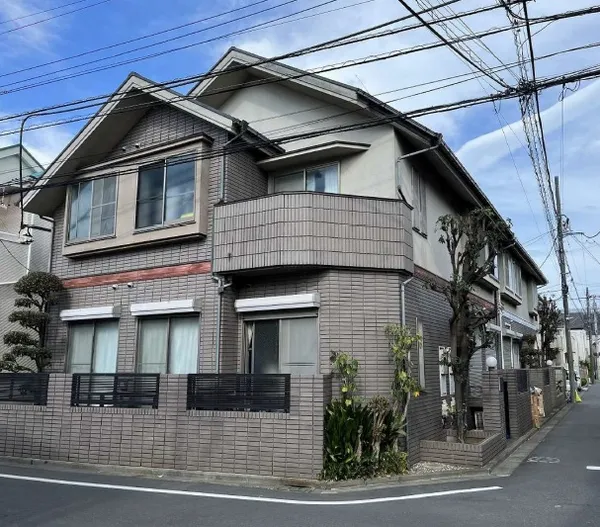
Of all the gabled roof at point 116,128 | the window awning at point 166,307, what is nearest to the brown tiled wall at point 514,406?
the window awning at point 166,307

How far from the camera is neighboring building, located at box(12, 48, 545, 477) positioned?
948cm

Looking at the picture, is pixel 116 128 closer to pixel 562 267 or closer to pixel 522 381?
pixel 522 381

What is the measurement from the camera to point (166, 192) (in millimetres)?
12344

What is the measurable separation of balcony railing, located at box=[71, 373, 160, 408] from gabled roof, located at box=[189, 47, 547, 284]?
5705 mm

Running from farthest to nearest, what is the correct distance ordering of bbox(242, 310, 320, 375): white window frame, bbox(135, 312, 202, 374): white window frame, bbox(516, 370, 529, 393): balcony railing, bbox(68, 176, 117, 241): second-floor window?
bbox(516, 370, 529, 393): balcony railing → bbox(68, 176, 117, 241): second-floor window → bbox(135, 312, 202, 374): white window frame → bbox(242, 310, 320, 375): white window frame

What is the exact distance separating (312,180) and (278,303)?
134 inches

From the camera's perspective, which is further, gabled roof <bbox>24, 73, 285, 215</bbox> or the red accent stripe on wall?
gabled roof <bbox>24, 73, 285, 215</bbox>

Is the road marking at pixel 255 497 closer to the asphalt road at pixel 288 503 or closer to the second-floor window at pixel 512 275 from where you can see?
the asphalt road at pixel 288 503

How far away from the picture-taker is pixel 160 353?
11.9 m

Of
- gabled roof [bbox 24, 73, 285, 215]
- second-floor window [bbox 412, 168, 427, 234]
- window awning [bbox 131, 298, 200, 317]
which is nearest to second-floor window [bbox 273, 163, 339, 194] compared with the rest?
gabled roof [bbox 24, 73, 285, 215]

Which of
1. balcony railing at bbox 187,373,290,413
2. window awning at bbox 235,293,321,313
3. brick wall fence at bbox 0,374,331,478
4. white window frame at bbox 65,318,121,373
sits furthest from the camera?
white window frame at bbox 65,318,121,373

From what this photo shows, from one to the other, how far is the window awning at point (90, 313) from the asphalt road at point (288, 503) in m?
3.84

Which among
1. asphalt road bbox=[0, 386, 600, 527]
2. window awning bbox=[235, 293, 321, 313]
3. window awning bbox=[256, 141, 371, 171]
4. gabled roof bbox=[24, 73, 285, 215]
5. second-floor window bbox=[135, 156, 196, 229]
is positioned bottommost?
asphalt road bbox=[0, 386, 600, 527]

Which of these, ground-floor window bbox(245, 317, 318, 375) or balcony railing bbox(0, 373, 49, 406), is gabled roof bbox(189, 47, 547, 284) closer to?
ground-floor window bbox(245, 317, 318, 375)
